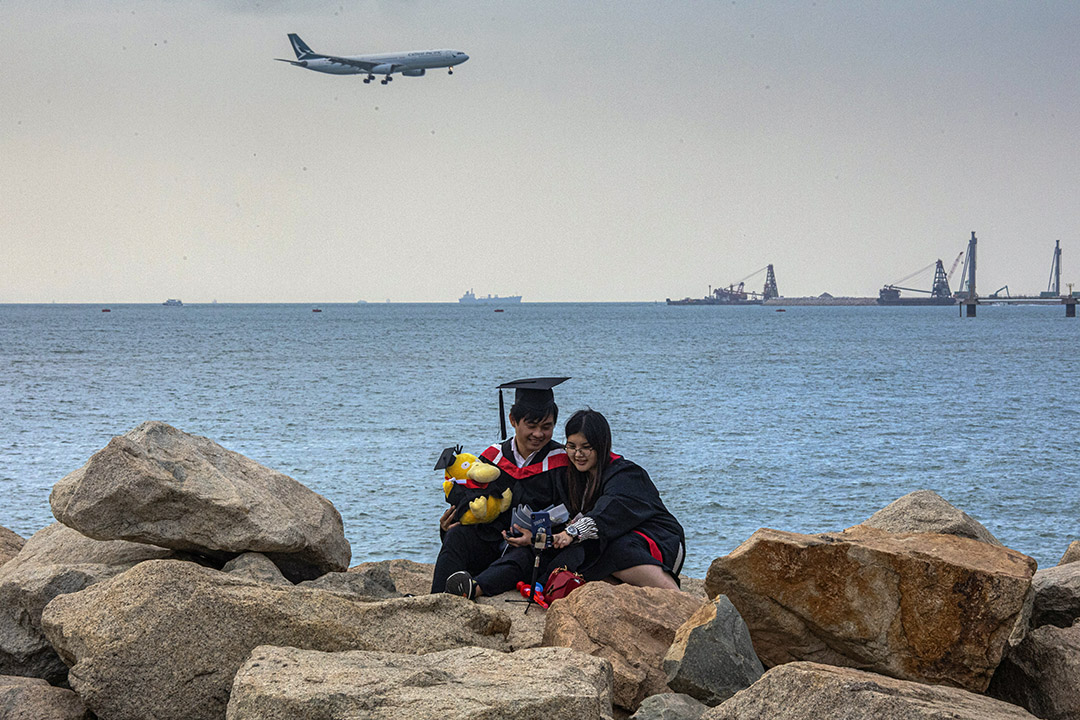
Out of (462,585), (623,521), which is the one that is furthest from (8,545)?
(623,521)

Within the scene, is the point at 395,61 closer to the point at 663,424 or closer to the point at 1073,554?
the point at 663,424

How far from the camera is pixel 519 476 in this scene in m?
A: 6.76

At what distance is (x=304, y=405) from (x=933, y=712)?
31.6 metres

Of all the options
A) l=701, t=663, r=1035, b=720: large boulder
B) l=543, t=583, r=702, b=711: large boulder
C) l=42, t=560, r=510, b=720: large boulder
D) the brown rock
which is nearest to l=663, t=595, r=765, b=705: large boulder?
l=543, t=583, r=702, b=711: large boulder

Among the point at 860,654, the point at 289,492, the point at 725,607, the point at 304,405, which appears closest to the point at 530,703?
the point at 725,607

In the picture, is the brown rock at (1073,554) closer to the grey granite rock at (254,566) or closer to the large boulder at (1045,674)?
the large boulder at (1045,674)

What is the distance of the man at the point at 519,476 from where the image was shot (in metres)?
6.58

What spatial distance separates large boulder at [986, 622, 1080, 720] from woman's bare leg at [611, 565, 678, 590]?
2.07 m

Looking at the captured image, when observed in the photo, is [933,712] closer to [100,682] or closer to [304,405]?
[100,682]

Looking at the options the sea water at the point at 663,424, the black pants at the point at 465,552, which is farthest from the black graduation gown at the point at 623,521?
the sea water at the point at 663,424

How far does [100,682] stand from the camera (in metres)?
4.38

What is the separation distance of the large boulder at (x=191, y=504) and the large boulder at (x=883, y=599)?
3067 millimetres

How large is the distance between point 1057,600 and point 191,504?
197 inches

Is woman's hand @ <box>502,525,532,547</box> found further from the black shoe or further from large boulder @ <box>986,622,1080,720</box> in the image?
large boulder @ <box>986,622,1080,720</box>
